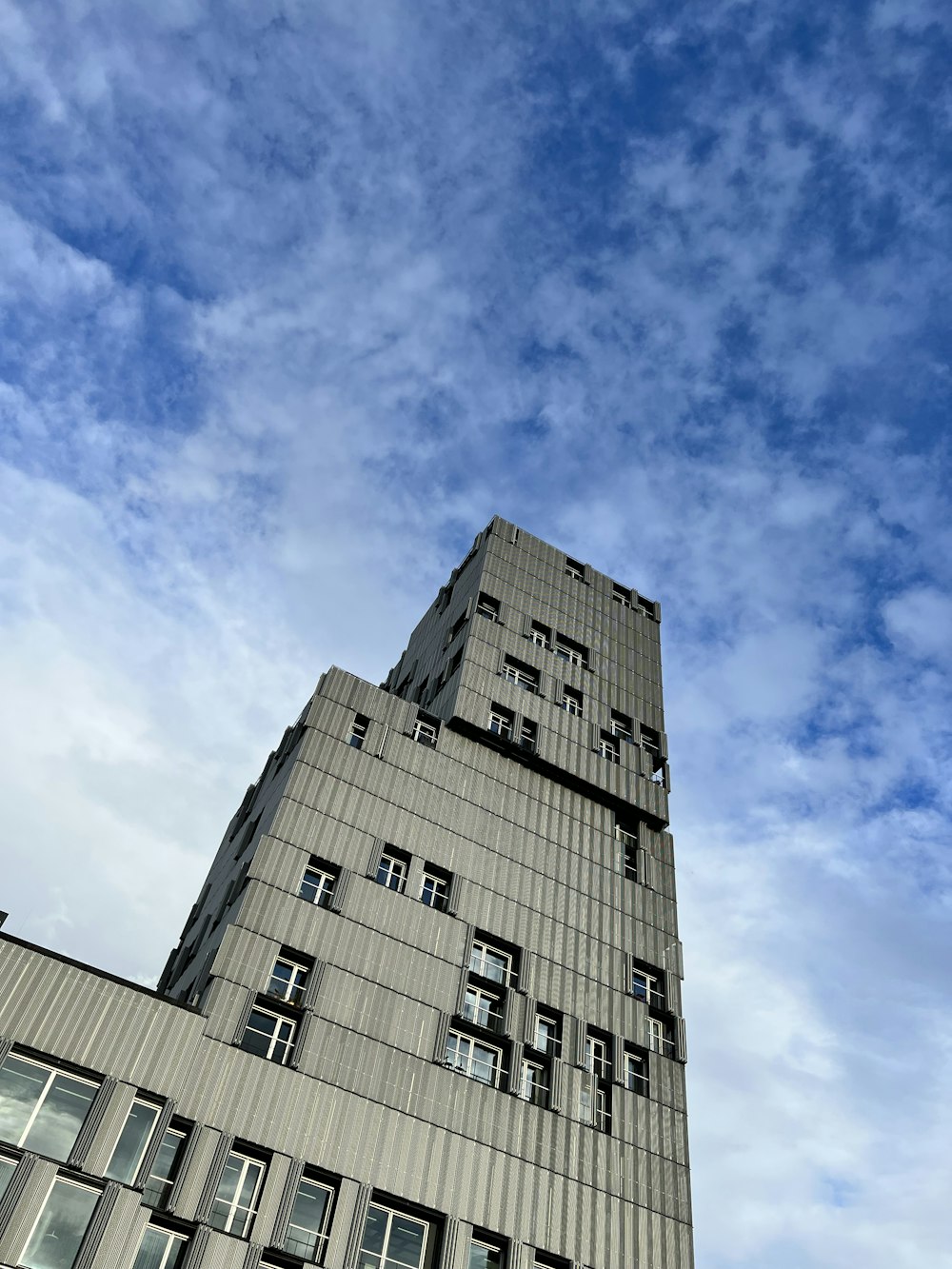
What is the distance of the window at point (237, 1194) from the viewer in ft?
113

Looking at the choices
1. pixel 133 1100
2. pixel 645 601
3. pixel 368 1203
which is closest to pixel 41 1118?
pixel 133 1100

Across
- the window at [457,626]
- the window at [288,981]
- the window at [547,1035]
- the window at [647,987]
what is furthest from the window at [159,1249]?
the window at [457,626]

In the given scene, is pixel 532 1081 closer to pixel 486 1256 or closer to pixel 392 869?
pixel 486 1256

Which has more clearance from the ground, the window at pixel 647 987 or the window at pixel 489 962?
the window at pixel 647 987

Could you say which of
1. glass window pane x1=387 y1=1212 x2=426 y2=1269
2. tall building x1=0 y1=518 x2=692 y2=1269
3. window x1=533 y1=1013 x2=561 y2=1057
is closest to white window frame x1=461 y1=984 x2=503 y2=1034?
tall building x1=0 y1=518 x2=692 y2=1269

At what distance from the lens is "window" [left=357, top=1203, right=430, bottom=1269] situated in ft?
119

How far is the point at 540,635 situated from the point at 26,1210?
4593 cm

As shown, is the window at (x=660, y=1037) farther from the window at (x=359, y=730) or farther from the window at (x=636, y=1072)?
the window at (x=359, y=730)

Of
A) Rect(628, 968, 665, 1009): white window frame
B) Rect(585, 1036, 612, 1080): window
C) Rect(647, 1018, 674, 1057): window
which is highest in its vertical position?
Rect(628, 968, 665, 1009): white window frame

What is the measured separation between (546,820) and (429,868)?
Result: 355 inches

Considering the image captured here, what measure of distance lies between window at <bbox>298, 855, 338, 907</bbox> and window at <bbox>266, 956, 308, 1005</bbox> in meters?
3.14

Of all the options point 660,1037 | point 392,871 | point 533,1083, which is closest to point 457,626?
point 392,871

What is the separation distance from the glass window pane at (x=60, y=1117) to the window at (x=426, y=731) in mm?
25901

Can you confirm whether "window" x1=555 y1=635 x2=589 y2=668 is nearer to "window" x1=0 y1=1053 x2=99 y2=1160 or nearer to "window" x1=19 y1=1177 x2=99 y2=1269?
"window" x1=0 y1=1053 x2=99 y2=1160
